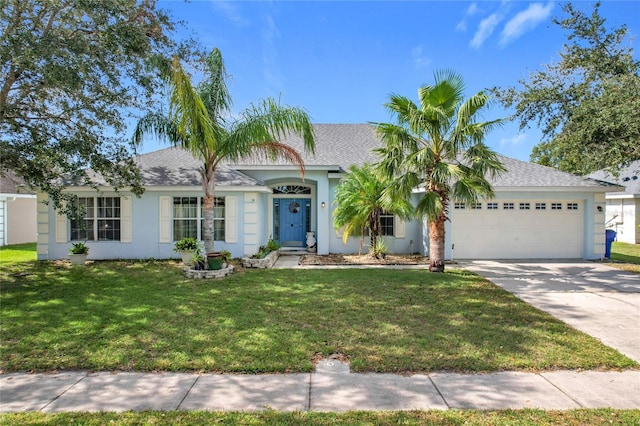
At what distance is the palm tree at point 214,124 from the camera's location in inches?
365

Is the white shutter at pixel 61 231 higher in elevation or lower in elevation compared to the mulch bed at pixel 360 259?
higher

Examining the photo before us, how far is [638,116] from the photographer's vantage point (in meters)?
10.5

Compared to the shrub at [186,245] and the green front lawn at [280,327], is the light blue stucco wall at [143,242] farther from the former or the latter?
the green front lawn at [280,327]

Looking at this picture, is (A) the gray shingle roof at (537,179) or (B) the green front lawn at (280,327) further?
(A) the gray shingle roof at (537,179)

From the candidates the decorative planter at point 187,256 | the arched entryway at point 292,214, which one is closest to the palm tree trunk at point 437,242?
the arched entryway at point 292,214

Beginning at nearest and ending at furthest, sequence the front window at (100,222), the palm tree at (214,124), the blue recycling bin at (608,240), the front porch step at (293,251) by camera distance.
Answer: the palm tree at (214,124), the front window at (100,222), the blue recycling bin at (608,240), the front porch step at (293,251)

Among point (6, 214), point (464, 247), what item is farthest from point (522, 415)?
point (6, 214)

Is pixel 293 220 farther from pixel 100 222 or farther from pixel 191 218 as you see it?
pixel 100 222

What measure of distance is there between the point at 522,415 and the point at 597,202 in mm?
13793

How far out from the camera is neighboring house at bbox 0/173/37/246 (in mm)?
18438

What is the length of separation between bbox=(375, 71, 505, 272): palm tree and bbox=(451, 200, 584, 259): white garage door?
4083 millimetres

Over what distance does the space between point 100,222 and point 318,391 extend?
12.7 m

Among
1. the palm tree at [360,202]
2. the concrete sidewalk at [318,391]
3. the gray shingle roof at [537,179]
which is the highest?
the gray shingle roof at [537,179]

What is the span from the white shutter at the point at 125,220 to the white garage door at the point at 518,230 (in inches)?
503
